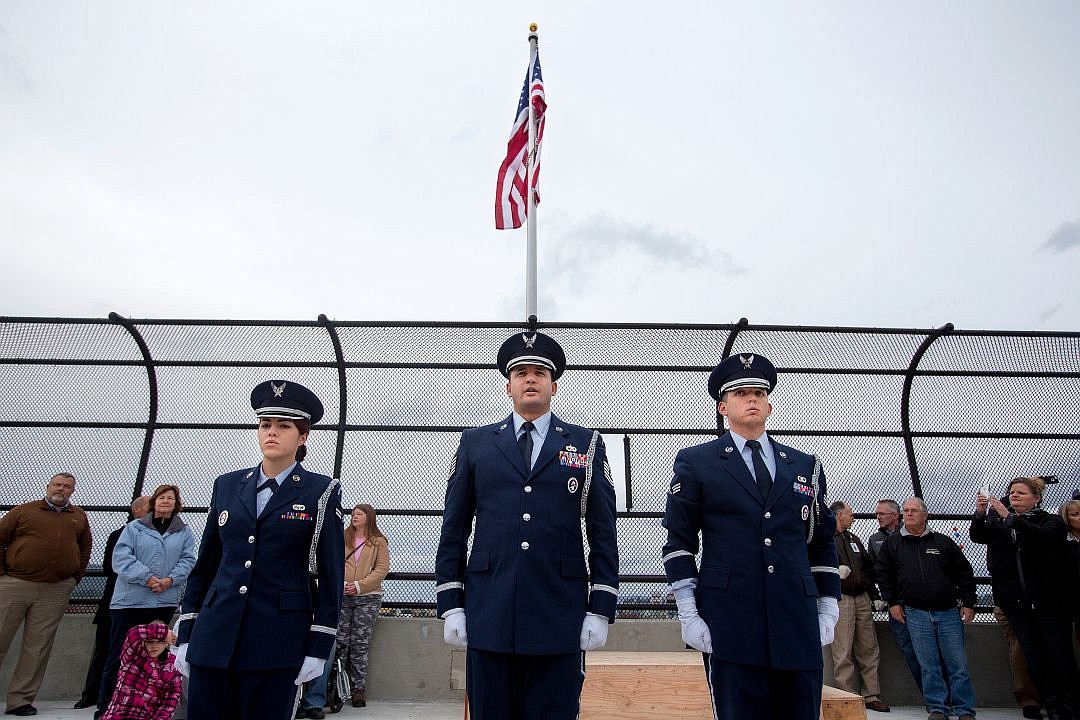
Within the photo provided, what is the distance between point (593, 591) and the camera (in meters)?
3.04

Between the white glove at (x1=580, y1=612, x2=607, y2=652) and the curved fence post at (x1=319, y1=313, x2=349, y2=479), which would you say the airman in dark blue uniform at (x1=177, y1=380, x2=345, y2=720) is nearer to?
the white glove at (x1=580, y1=612, x2=607, y2=652)

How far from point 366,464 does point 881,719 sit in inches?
204

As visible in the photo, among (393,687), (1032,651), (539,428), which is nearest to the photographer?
(539,428)

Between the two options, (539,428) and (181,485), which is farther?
(181,485)

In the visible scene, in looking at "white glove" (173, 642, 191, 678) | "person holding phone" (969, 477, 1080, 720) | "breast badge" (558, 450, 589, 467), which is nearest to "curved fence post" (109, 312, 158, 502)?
"white glove" (173, 642, 191, 678)

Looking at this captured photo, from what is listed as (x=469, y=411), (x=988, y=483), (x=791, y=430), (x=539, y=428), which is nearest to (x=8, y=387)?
(x=469, y=411)

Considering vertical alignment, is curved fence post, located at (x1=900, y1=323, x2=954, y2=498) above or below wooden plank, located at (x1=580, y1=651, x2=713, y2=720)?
above

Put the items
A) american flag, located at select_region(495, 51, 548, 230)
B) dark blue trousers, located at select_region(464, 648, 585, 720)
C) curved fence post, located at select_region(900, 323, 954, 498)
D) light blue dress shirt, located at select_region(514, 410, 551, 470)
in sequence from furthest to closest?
1. american flag, located at select_region(495, 51, 548, 230)
2. curved fence post, located at select_region(900, 323, 954, 498)
3. light blue dress shirt, located at select_region(514, 410, 551, 470)
4. dark blue trousers, located at select_region(464, 648, 585, 720)

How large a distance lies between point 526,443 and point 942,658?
18.1 feet

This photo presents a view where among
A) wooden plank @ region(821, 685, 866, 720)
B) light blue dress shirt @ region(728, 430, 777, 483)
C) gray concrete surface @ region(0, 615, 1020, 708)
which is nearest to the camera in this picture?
light blue dress shirt @ region(728, 430, 777, 483)

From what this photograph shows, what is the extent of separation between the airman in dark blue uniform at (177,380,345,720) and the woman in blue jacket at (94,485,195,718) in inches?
144

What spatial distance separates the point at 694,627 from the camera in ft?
10.3

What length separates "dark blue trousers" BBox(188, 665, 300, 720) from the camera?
2.93m

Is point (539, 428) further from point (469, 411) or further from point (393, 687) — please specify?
point (393, 687)
